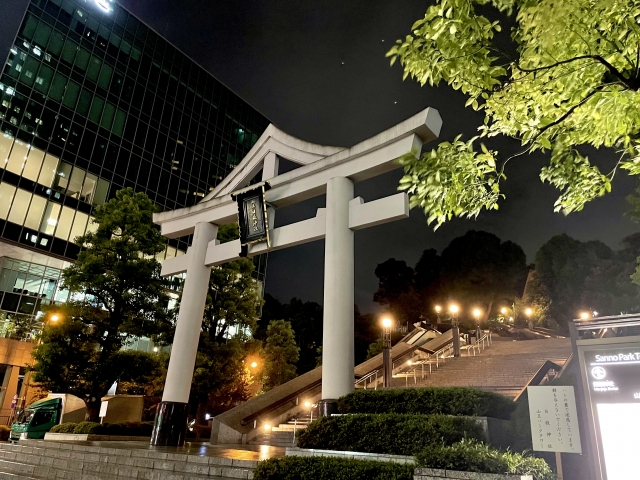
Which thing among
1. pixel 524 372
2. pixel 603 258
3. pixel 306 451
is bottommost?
pixel 306 451

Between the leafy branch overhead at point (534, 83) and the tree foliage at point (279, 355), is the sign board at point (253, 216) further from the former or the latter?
the tree foliage at point (279, 355)

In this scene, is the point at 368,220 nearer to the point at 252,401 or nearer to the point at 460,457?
the point at 460,457

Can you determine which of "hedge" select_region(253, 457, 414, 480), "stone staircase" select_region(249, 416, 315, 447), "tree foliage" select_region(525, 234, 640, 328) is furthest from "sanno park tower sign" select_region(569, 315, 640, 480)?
"tree foliage" select_region(525, 234, 640, 328)

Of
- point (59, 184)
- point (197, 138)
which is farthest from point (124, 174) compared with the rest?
point (197, 138)

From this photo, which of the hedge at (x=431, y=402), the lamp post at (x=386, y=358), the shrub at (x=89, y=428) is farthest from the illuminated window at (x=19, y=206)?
the hedge at (x=431, y=402)

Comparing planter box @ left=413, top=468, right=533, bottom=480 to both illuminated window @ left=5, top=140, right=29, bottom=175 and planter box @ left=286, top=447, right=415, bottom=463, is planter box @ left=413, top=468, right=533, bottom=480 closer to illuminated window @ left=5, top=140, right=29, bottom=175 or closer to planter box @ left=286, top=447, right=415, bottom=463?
→ planter box @ left=286, top=447, right=415, bottom=463

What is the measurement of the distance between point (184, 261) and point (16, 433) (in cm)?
1053

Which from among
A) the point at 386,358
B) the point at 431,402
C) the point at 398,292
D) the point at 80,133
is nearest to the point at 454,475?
the point at 431,402

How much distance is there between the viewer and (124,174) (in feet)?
108

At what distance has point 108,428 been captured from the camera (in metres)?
15.0

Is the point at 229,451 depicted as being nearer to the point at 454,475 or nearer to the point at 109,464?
the point at 109,464

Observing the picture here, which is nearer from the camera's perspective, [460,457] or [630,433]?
[630,433]

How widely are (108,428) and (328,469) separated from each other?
12489 millimetres

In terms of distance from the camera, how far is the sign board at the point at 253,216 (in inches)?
480
